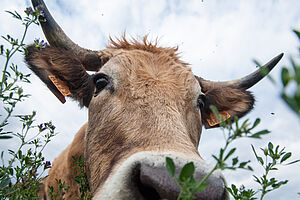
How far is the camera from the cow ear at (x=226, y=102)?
4.61m

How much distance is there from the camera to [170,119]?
2451 millimetres

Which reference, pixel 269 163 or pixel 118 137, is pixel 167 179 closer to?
pixel 269 163

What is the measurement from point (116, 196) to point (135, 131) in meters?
0.85

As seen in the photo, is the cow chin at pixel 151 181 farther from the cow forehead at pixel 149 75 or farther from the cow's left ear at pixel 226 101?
the cow's left ear at pixel 226 101

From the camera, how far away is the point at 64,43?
3.92 metres

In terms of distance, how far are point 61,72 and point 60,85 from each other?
0.22 meters

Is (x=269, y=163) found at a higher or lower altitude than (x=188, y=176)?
lower

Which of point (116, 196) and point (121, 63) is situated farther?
point (121, 63)

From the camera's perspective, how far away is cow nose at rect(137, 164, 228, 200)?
1389 mm

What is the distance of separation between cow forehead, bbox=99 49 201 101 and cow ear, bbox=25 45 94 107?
1.88ft

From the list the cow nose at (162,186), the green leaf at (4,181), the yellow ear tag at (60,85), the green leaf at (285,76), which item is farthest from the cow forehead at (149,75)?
the green leaf at (285,76)

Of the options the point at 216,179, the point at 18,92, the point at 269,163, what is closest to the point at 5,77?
the point at 18,92

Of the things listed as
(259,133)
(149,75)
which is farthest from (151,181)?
(149,75)

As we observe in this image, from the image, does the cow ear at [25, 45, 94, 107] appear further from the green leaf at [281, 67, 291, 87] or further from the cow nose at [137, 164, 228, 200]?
the green leaf at [281, 67, 291, 87]
